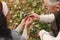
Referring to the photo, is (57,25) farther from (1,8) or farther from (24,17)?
(1,8)

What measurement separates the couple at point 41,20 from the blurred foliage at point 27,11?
26 mm

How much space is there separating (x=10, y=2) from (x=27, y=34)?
259 mm

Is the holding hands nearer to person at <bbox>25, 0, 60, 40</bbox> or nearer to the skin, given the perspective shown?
person at <bbox>25, 0, 60, 40</bbox>

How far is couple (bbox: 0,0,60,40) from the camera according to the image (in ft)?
5.57

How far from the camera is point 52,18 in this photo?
5.66ft

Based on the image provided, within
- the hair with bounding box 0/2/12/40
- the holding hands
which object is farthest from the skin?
the hair with bounding box 0/2/12/40

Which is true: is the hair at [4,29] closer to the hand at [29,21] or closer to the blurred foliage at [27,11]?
the blurred foliage at [27,11]

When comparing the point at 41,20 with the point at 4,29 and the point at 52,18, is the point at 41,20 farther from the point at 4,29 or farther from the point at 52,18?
the point at 4,29

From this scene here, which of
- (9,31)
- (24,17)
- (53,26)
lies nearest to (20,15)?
(24,17)

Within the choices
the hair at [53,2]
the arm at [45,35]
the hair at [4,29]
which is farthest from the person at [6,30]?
the hair at [53,2]

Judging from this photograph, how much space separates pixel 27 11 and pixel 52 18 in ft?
0.61

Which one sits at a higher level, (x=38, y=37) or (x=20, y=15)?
(x=20, y=15)

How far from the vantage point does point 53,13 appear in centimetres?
174

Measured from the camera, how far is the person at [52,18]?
170 centimetres
